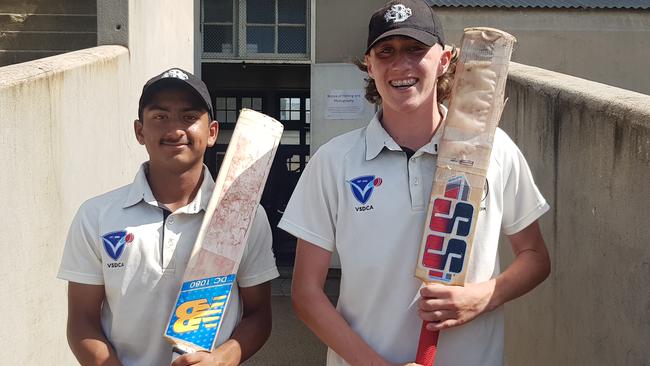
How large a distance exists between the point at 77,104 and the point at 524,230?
2754mm

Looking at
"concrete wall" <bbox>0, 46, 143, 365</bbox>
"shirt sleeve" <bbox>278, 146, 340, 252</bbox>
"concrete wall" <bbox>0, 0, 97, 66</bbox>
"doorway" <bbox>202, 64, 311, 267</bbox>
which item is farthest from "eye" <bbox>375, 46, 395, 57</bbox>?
"doorway" <bbox>202, 64, 311, 267</bbox>

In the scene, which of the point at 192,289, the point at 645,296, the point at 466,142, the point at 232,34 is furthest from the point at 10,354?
the point at 232,34

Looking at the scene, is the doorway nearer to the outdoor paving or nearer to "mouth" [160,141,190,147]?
the outdoor paving

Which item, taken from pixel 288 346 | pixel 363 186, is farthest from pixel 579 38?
pixel 363 186

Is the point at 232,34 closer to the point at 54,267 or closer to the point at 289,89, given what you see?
the point at 289,89

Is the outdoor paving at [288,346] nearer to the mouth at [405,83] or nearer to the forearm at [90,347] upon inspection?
the forearm at [90,347]

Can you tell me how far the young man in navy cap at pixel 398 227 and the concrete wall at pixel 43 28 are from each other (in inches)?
172

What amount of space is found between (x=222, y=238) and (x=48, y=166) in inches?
68.3

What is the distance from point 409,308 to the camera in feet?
7.48

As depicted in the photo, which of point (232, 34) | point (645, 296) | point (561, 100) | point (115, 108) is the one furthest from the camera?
point (232, 34)

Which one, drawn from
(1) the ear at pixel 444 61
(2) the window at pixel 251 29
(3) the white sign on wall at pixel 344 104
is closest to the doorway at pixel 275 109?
(2) the window at pixel 251 29

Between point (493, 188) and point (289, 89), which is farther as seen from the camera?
point (289, 89)

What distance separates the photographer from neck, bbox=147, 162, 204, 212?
248cm

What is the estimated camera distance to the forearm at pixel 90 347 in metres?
2.31
